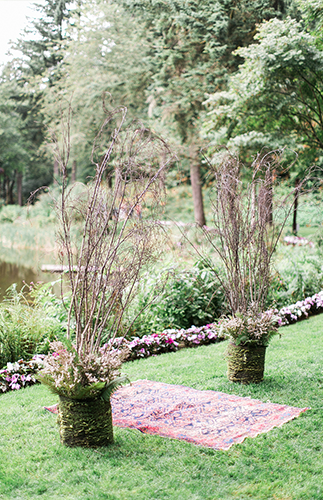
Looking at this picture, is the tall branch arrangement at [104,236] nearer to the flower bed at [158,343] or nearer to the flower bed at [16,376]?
the flower bed at [158,343]

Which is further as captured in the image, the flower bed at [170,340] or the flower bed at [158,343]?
the flower bed at [170,340]

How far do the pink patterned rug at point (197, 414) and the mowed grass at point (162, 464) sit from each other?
11 centimetres

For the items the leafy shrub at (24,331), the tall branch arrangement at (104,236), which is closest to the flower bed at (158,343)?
the leafy shrub at (24,331)

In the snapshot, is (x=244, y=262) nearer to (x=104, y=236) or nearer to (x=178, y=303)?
(x=104, y=236)

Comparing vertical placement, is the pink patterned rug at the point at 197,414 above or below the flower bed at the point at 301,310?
below

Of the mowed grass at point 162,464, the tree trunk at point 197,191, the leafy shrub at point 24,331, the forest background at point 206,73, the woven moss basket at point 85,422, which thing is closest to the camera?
the mowed grass at point 162,464

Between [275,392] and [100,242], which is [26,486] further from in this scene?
[275,392]

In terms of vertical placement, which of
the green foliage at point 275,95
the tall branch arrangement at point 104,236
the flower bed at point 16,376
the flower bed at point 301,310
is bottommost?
the flower bed at point 16,376

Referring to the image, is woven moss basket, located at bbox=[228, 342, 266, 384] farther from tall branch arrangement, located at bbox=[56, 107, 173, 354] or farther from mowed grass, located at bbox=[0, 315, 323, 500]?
tall branch arrangement, located at bbox=[56, 107, 173, 354]

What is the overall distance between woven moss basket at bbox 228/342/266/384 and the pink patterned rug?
356 millimetres

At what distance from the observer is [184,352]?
20.1 ft

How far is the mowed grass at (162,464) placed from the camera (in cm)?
262

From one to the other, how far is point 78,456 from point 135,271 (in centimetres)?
134

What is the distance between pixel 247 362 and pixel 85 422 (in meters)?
1.87
